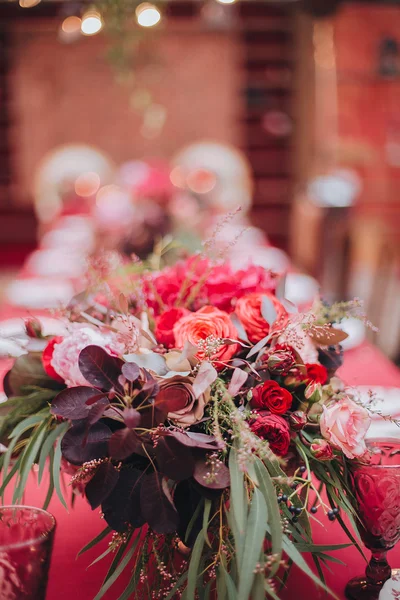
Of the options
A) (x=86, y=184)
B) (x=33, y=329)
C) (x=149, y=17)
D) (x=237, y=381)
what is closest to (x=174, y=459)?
(x=237, y=381)

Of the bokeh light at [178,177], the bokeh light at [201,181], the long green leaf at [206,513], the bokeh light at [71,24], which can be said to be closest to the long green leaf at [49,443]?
the long green leaf at [206,513]

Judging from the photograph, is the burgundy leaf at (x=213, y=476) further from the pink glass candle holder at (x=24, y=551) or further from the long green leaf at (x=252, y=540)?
the pink glass candle holder at (x=24, y=551)

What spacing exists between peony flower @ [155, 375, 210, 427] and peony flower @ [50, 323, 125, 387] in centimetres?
10

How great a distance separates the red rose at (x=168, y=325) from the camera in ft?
2.97

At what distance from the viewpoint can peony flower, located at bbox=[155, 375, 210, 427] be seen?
710 mm

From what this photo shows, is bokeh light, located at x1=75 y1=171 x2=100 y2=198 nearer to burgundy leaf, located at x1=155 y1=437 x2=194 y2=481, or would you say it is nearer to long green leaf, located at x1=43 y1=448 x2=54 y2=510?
long green leaf, located at x1=43 y1=448 x2=54 y2=510

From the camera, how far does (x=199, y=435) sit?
0.71 meters

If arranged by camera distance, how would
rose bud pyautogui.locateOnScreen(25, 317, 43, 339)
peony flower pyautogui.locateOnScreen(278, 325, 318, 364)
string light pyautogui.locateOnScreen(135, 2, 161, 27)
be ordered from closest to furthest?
peony flower pyautogui.locateOnScreen(278, 325, 318, 364) < rose bud pyautogui.locateOnScreen(25, 317, 43, 339) < string light pyautogui.locateOnScreen(135, 2, 161, 27)

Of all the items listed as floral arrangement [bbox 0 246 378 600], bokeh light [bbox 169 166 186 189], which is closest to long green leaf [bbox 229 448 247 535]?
floral arrangement [bbox 0 246 378 600]

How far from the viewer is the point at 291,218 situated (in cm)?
628

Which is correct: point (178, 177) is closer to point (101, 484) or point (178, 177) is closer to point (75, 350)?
point (75, 350)

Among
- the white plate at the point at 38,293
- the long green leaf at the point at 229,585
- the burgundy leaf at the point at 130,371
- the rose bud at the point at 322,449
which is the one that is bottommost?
the white plate at the point at 38,293

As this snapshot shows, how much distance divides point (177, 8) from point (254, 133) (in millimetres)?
1418

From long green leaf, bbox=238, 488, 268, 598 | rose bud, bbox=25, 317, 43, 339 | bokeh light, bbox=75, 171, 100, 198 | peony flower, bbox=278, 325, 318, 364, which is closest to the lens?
long green leaf, bbox=238, 488, 268, 598
